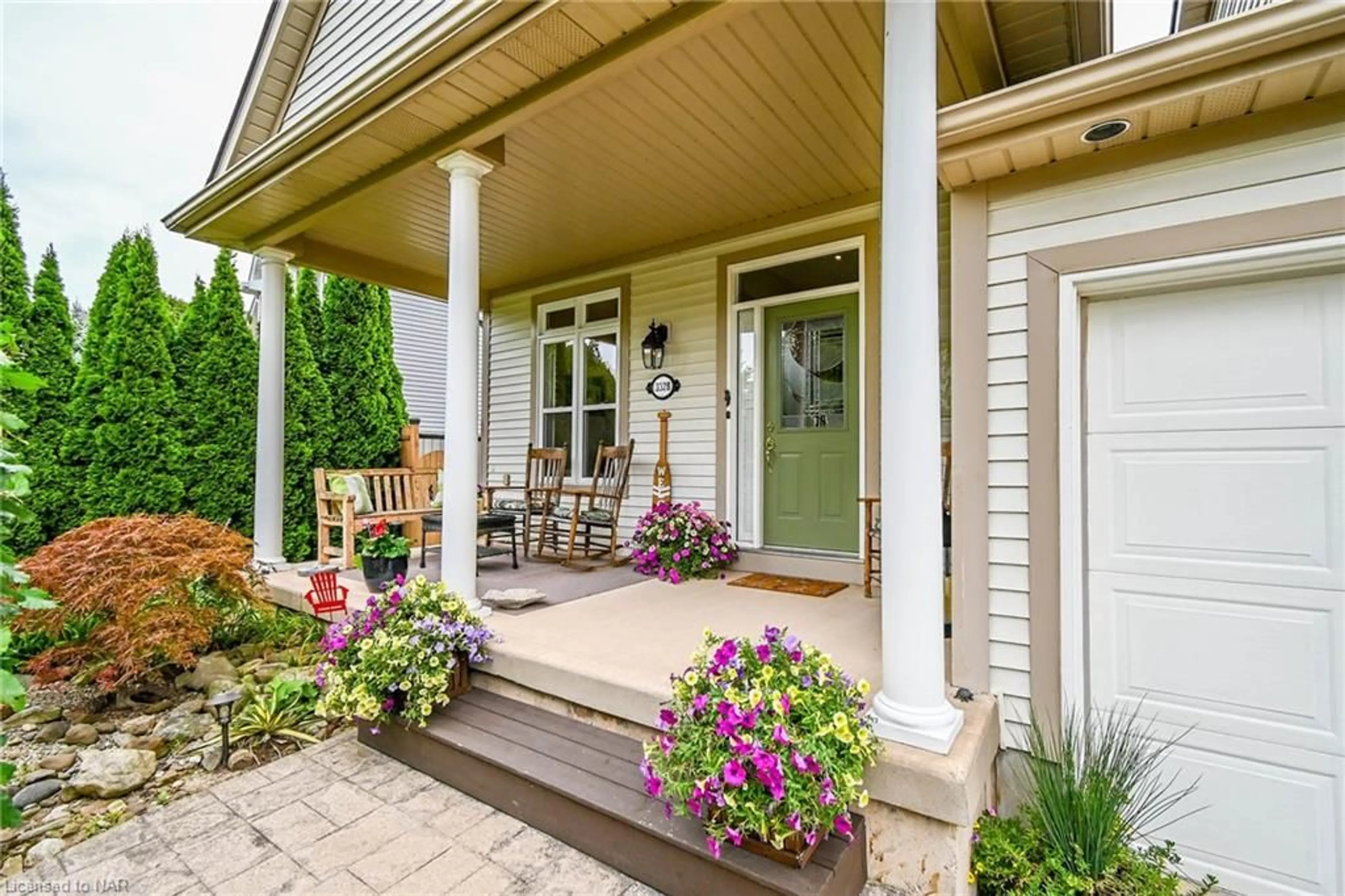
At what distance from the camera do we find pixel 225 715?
2.39 meters

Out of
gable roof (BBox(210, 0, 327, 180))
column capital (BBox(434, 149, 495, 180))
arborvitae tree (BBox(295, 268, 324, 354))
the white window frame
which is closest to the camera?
column capital (BBox(434, 149, 495, 180))

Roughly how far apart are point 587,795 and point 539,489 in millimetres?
3280

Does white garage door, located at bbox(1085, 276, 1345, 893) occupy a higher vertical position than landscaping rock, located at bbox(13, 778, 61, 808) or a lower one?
higher

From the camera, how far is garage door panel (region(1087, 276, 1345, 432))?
181cm

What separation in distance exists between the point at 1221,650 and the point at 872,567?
200 centimetres

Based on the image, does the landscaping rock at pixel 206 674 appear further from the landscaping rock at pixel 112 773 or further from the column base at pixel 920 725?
the column base at pixel 920 725

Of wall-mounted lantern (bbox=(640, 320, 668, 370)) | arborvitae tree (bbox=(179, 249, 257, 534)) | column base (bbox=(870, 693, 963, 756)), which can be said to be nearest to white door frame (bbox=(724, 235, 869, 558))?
wall-mounted lantern (bbox=(640, 320, 668, 370))

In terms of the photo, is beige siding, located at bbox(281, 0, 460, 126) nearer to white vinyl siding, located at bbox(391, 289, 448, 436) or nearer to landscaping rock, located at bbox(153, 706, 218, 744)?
landscaping rock, located at bbox(153, 706, 218, 744)

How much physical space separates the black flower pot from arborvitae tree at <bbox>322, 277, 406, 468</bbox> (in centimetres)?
293

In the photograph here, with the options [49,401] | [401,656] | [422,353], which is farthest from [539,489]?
[422,353]

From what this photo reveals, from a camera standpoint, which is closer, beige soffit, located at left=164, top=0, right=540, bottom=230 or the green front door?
beige soffit, located at left=164, top=0, right=540, bottom=230

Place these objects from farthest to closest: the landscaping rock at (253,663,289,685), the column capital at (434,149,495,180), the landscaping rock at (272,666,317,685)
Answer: the landscaping rock at (253,663,289,685) < the column capital at (434,149,495,180) < the landscaping rock at (272,666,317,685)

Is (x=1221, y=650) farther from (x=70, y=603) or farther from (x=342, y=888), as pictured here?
(x=70, y=603)

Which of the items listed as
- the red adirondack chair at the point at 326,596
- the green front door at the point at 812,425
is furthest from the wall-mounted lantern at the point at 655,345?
the red adirondack chair at the point at 326,596
